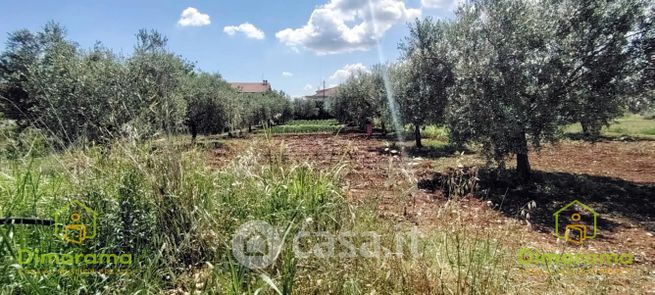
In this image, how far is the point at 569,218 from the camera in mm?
6148

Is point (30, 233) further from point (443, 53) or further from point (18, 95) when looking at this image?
point (18, 95)

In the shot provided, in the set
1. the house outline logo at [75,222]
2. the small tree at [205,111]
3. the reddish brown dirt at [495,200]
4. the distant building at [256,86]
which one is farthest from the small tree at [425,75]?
the distant building at [256,86]

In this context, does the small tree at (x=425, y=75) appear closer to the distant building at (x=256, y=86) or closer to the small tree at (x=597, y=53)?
the small tree at (x=597, y=53)

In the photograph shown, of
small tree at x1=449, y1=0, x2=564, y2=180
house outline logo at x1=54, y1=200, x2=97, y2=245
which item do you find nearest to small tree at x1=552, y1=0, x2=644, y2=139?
small tree at x1=449, y1=0, x2=564, y2=180

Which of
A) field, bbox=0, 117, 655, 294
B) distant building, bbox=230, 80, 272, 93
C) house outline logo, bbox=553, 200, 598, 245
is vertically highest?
distant building, bbox=230, 80, 272, 93

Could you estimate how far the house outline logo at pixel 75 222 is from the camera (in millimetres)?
2654

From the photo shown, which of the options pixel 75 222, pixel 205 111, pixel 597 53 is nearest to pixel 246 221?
pixel 75 222

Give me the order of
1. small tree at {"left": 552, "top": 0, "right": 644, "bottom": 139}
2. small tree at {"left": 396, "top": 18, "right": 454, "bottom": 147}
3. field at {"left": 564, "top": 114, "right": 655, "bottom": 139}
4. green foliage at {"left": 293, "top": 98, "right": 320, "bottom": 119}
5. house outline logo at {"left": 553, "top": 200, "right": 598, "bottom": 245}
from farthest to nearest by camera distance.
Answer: green foliage at {"left": 293, "top": 98, "right": 320, "bottom": 119}, field at {"left": 564, "top": 114, "right": 655, "bottom": 139}, small tree at {"left": 396, "top": 18, "right": 454, "bottom": 147}, small tree at {"left": 552, "top": 0, "right": 644, "bottom": 139}, house outline logo at {"left": 553, "top": 200, "right": 598, "bottom": 245}

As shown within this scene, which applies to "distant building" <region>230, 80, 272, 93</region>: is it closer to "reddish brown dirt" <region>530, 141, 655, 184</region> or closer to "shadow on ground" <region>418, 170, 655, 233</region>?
"reddish brown dirt" <region>530, 141, 655, 184</region>

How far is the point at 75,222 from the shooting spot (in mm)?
2756

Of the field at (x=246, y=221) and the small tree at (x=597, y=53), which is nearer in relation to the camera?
the field at (x=246, y=221)

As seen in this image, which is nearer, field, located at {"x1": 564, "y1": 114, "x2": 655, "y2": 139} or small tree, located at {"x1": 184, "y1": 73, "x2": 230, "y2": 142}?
field, located at {"x1": 564, "y1": 114, "x2": 655, "y2": 139}

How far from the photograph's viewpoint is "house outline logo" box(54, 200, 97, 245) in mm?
2654

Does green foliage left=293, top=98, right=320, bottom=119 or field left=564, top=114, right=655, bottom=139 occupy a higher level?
green foliage left=293, top=98, right=320, bottom=119
